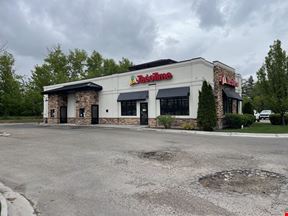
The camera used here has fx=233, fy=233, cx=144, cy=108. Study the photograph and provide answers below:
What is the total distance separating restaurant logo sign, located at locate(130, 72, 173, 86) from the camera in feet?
71.7

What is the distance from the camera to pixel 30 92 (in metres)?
44.5

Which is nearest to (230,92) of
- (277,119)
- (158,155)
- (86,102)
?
(277,119)

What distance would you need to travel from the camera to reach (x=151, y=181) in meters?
5.89

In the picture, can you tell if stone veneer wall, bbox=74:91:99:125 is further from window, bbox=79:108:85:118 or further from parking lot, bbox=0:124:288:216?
parking lot, bbox=0:124:288:216

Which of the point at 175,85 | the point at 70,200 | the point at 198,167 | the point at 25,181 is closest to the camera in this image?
the point at 70,200

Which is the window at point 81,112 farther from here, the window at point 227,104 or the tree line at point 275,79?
the tree line at point 275,79

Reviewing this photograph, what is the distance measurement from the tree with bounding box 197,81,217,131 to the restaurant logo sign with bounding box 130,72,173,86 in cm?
419

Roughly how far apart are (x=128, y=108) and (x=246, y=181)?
65.2ft

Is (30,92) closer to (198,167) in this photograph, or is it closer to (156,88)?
(156,88)

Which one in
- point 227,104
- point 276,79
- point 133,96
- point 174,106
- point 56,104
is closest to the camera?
point 174,106

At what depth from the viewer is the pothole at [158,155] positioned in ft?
28.1

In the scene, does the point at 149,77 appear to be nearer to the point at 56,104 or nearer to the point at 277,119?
the point at 277,119

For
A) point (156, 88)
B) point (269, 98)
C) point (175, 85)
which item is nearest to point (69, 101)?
point (156, 88)

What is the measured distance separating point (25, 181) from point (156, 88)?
1772 cm
